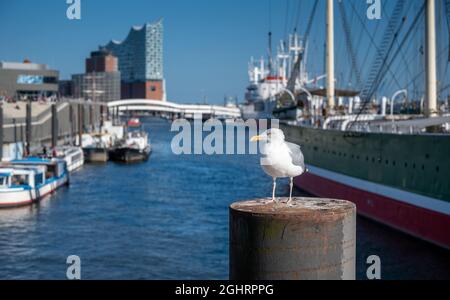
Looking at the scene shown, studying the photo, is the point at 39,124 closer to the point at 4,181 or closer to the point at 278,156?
the point at 4,181

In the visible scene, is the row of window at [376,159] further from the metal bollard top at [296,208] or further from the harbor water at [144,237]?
the metal bollard top at [296,208]

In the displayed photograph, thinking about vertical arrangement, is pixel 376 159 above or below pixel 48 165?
above

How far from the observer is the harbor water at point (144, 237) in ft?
67.9

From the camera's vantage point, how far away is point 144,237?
1023 inches

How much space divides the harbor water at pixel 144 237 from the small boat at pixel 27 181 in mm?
654

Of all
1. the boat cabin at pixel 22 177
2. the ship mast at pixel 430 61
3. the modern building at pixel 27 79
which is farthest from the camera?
the modern building at pixel 27 79

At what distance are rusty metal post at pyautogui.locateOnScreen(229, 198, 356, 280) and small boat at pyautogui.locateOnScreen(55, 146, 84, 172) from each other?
48.3 metres

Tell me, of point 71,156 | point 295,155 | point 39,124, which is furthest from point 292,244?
point 39,124

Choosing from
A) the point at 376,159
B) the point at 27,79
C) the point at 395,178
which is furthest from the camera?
the point at 27,79

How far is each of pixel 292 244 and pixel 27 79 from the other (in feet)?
334

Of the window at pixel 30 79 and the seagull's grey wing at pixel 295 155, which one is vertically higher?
the window at pixel 30 79

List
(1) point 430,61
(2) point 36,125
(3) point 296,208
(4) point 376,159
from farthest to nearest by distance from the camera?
(2) point 36,125
(4) point 376,159
(1) point 430,61
(3) point 296,208

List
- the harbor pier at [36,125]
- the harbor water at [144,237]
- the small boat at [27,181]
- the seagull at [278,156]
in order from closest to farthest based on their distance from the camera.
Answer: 1. the seagull at [278,156]
2. the harbor water at [144,237]
3. the small boat at [27,181]
4. the harbor pier at [36,125]

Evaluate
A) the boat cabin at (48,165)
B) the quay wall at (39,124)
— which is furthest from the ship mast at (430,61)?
the quay wall at (39,124)
